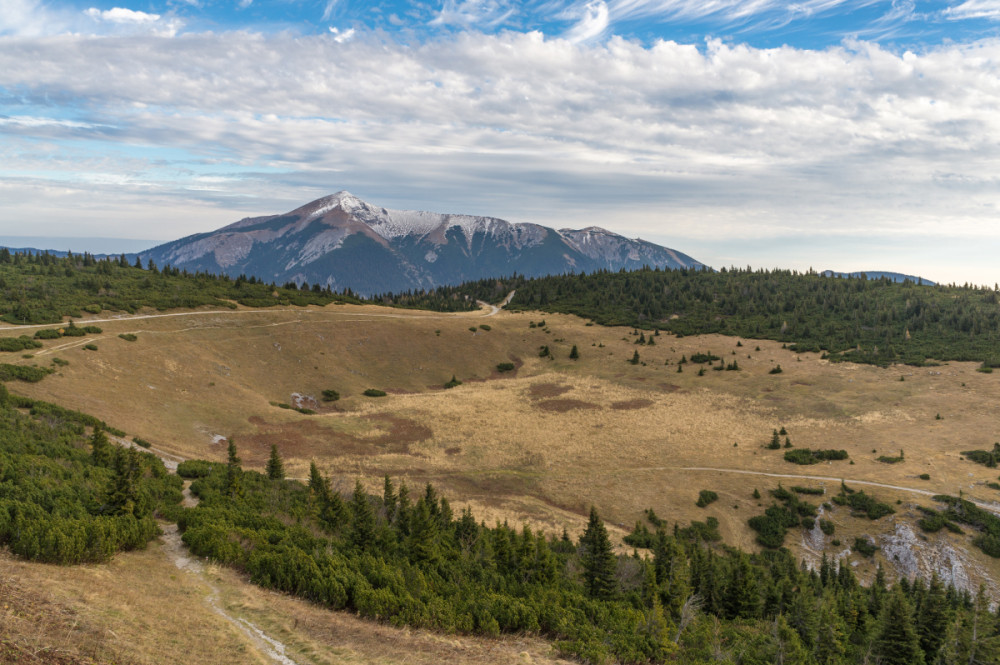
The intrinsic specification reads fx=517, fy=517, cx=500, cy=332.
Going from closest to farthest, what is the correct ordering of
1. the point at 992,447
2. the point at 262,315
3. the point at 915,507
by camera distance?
the point at 915,507, the point at 992,447, the point at 262,315

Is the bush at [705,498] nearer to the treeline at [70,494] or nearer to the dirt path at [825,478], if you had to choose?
the dirt path at [825,478]

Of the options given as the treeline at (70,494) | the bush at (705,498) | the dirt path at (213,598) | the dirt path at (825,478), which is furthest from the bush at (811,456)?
the treeline at (70,494)

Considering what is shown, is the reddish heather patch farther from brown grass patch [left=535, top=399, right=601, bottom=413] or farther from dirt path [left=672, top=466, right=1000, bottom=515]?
dirt path [left=672, top=466, right=1000, bottom=515]

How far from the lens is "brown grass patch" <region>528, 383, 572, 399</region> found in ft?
260

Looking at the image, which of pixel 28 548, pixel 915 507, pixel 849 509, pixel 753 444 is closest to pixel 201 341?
pixel 28 548

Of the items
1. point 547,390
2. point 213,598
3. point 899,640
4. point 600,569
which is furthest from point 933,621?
point 547,390

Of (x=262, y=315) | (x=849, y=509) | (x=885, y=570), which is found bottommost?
(x=885, y=570)

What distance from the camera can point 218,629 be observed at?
1325 cm

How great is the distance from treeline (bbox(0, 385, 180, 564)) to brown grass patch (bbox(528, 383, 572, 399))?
179ft

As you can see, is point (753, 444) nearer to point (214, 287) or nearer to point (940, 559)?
point (940, 559)

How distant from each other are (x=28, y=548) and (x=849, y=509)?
55.0 metres

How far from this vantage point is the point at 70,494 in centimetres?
2083

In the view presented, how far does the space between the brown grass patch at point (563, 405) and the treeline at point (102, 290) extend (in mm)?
56732

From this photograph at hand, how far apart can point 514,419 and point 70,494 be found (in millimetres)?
50107
